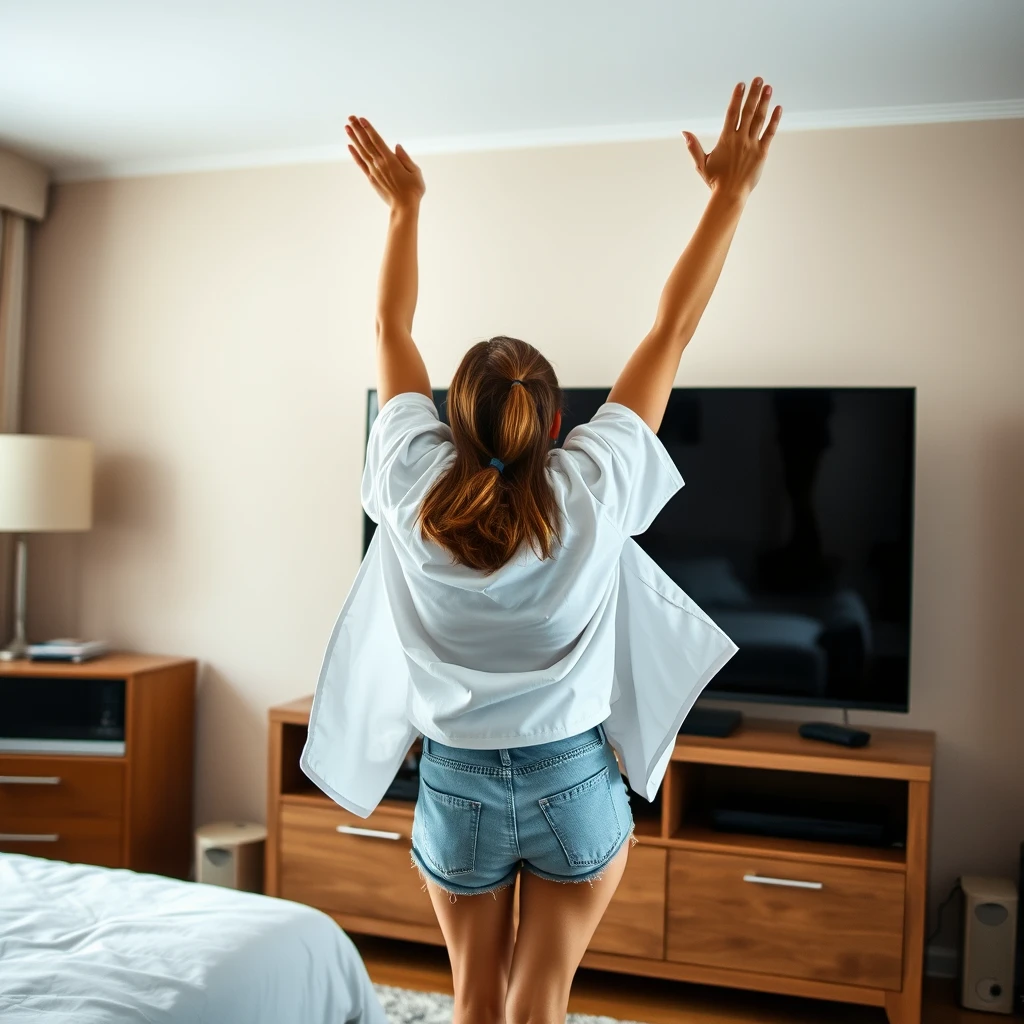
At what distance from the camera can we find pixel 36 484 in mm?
3504

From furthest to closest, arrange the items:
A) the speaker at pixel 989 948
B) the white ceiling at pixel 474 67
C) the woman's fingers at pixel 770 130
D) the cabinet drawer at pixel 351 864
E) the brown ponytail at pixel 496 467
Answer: the cabinet drawer at pixel 351 864
the speaker at pixel 989 948
the white ceiling at pixel 474 67
the woman's fingers at pixel 770 130
the brown ponytail at pixel 496 467

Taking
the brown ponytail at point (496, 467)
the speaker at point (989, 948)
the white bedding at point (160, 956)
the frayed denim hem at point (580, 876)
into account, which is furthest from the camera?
the speaker at point (989, 948)

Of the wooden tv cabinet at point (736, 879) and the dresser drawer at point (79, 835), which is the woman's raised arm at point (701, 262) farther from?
the dresser drawer at point (79, 835)

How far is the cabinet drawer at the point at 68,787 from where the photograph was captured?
3410 millimetres

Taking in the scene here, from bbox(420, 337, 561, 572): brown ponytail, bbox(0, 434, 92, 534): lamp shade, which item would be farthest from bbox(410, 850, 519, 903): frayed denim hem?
bbox(0, 434, 92, 534): lamp shade

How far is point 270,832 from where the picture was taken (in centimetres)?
326

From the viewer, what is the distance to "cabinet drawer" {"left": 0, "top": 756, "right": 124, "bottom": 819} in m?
3.41

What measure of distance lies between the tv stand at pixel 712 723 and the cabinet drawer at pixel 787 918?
0.32 meters

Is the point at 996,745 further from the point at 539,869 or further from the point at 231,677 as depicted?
the point at 231,677

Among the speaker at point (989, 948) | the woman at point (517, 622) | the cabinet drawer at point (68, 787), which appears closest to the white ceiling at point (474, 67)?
the woman at point (517, 622)

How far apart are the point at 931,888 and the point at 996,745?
0.46 m

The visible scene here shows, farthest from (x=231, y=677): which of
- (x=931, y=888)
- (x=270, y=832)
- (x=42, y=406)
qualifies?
(x=931, y=888)

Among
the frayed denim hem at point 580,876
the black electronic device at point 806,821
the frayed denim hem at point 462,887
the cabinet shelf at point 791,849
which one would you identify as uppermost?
the frayed denim hem at point 580,876

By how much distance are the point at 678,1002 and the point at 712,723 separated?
2.54 ft
